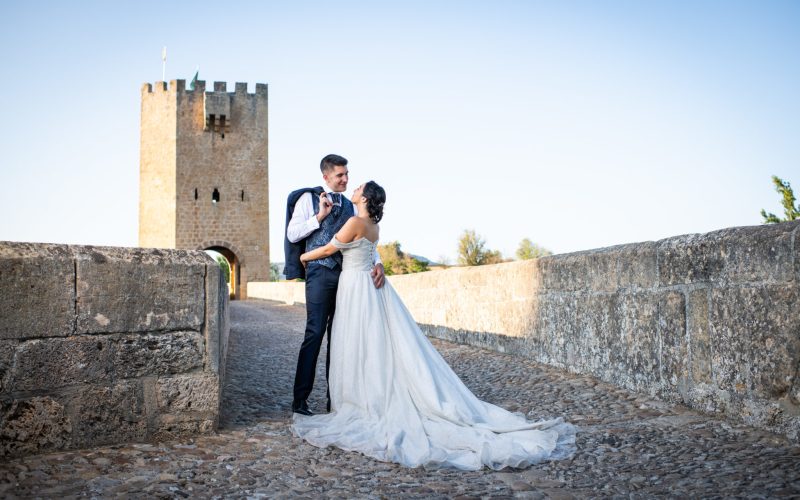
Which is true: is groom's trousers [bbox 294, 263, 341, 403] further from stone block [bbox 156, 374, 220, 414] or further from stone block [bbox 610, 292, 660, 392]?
stone block [bbox 610, 292, 660, 392]

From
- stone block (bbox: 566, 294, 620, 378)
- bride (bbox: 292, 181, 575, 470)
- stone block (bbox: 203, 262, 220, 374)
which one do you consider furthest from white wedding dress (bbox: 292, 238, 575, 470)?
stone block (bbox: 566, 294, 620, 378)

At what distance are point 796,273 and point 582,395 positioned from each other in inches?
61.6

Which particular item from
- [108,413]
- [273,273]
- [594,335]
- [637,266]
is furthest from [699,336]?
[273,273]

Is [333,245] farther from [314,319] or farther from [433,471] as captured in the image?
[433,471]

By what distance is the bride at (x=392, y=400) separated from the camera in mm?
2975

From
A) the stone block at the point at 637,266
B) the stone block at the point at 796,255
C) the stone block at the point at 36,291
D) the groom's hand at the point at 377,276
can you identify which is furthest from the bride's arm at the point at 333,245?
the stone block at the point at 796,255

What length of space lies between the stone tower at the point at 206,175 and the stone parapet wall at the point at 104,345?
1038 inches

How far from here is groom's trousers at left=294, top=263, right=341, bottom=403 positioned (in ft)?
12.3

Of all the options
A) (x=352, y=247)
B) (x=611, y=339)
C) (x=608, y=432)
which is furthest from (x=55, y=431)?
(x=611, y=339)

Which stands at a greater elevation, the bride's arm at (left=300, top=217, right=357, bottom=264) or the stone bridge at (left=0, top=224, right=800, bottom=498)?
the bride's arm at (left=300, top=217, right=357, bottom=264)

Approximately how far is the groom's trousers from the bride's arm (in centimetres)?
6

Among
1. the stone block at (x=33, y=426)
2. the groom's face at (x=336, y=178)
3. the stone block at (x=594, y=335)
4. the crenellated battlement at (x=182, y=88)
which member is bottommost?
the stone block at (x=33, y=426)

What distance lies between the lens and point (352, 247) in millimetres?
3816

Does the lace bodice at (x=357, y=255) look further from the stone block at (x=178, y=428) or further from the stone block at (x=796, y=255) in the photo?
the stone block at (x=796, y=255)
